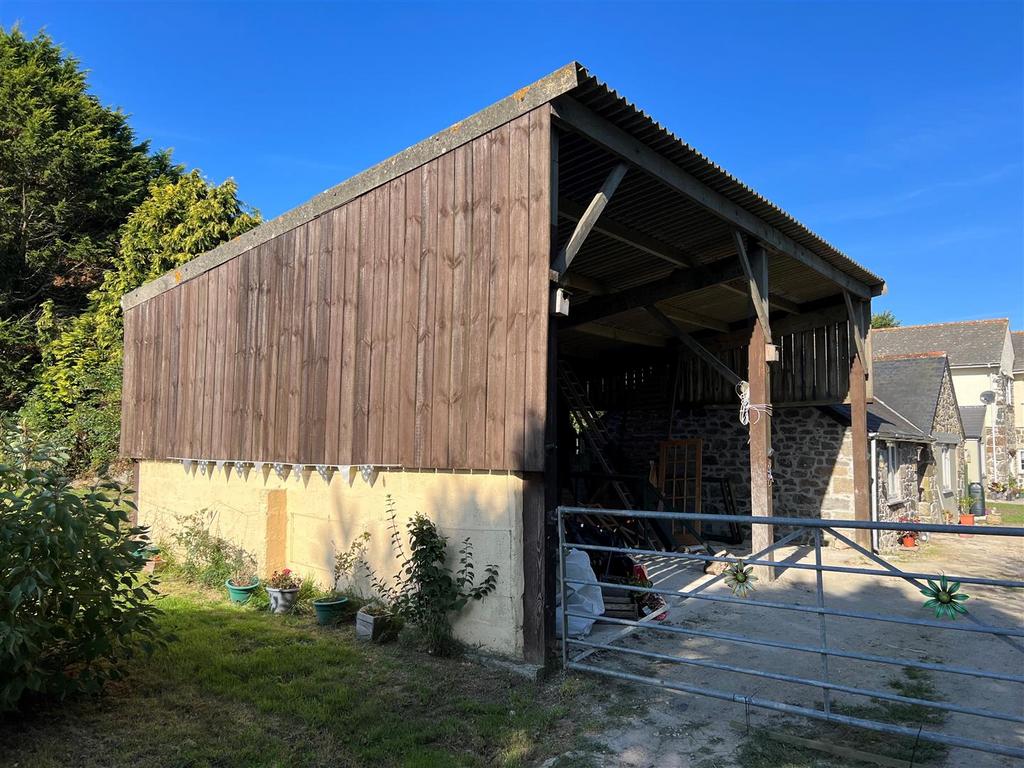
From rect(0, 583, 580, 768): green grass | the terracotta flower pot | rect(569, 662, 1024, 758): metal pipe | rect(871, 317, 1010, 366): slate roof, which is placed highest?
rect(871, 317, 1010, 366): slate roof

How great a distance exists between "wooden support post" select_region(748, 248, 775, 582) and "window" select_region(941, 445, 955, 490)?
35.2ft

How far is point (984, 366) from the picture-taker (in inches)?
1005

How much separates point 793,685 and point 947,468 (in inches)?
595

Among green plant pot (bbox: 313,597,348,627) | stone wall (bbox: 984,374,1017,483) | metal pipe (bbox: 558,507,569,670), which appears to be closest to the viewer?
metal pipe (bbox: 558,507,569,670)

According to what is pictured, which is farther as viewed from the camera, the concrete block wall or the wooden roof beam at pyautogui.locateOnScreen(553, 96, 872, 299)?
the wooden roof beam at pyautogui.locateOnScreen(553, 96, 872, 299)

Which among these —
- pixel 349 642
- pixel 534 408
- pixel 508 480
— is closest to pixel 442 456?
pixel 508 480

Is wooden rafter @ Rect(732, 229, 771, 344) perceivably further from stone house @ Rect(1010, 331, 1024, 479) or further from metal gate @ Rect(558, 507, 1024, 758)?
stone house @ Rect(1010, 331, 1024, 479)

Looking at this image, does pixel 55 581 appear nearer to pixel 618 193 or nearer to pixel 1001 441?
pixel 618 193

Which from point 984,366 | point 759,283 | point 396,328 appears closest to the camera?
point 396,328

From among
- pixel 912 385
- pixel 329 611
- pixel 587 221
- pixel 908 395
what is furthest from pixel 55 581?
pixel 912 385

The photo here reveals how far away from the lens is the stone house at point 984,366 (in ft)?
83.3

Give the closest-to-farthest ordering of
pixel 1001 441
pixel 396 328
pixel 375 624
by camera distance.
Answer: pixel 375 624, pixel 396 328, pixel 1001 441

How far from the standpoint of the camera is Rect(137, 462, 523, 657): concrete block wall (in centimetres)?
490

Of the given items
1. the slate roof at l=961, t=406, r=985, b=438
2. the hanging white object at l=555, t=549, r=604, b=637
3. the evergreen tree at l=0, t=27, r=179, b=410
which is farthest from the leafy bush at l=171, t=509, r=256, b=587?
the slate roof at l=961, t=406, r=985, b=438
